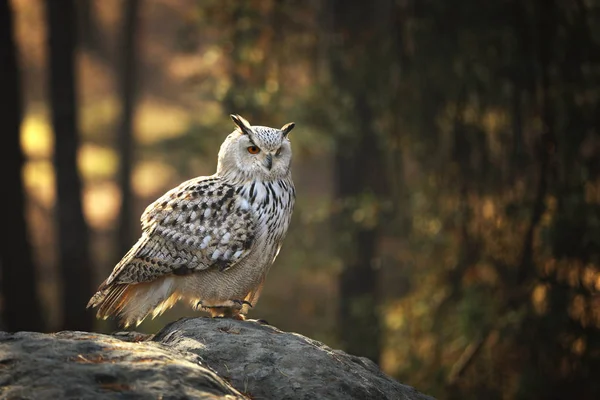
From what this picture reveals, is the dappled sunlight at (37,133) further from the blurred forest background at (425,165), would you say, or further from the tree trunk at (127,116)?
the blurred forest background at (425,165)

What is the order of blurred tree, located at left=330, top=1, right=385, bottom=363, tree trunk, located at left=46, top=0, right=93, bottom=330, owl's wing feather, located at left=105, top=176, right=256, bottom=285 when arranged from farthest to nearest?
tree trunk, located at left=46, top=0, right=93, bottom=330 < blurred tree, located at left=330, top=1, right=385, bottom=363 < owl's wing feather, located at left=105, top=176, right=256, bottom=285

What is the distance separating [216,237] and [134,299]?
2.47 feet

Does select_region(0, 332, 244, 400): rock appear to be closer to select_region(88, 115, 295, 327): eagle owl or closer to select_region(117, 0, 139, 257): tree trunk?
select_region(88, 115, 295, 327): eagle owl

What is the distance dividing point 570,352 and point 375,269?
3.17m

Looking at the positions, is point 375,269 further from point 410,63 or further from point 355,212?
point 410,63

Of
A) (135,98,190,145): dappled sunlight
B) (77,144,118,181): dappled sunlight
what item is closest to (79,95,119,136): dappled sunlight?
(77,144,118,181): dappled sunlight

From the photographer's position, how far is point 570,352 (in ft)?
26.9

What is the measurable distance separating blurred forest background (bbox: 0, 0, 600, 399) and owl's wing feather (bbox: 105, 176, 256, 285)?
12.1 feet

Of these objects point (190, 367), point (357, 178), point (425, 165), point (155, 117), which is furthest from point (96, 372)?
point (155, 117)

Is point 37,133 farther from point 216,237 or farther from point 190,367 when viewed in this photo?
point 190,367

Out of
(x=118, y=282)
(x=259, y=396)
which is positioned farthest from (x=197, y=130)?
(x=259, y=396)

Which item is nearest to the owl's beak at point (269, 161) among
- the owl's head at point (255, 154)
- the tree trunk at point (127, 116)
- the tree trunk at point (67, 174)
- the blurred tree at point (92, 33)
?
the owl's head at point (255, 154)

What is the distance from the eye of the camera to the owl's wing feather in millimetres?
5316

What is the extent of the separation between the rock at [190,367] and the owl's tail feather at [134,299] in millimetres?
441
